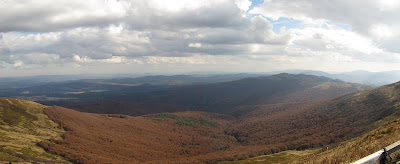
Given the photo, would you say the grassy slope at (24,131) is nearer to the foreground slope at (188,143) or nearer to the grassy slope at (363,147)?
the foreground slope at (188,143)

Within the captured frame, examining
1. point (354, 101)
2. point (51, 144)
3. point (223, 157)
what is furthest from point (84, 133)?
point (354, 101)

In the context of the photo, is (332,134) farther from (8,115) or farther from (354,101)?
(8,115)

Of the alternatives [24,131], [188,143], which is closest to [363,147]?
[24,131]

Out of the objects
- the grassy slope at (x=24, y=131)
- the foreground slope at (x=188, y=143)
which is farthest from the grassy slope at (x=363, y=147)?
the foreground slope at (x=188, y=143)

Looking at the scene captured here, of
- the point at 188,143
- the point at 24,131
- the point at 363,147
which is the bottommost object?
the point at 188,143

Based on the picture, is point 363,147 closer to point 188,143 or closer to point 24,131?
point 24,131

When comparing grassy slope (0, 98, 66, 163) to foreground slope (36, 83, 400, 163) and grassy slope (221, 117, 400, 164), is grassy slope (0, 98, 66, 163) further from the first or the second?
grassy slope (221, 117, 400, 164)

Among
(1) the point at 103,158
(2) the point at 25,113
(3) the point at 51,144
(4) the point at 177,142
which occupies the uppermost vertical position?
(2) the point at 25,113

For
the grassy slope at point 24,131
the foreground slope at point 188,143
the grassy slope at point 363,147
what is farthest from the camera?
the foreground slope at point 188,143
